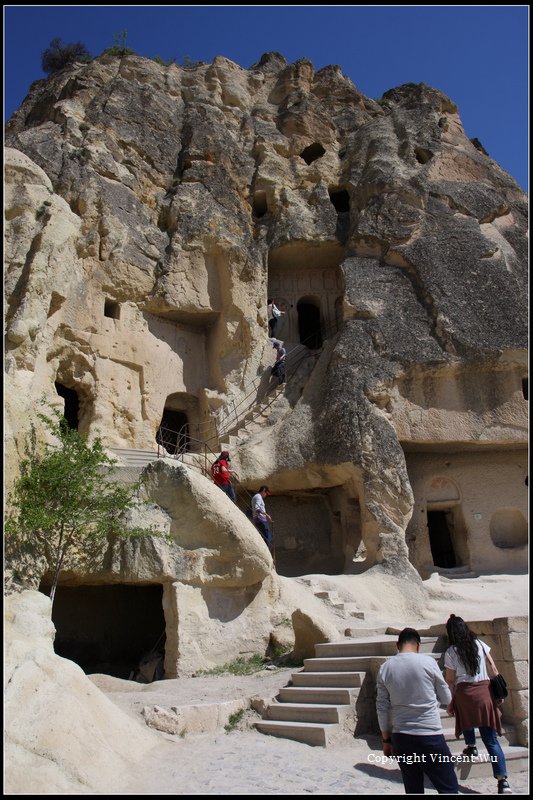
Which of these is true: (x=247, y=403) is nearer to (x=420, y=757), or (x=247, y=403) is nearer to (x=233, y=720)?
(x=233, y=720)

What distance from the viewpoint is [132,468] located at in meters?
10.4

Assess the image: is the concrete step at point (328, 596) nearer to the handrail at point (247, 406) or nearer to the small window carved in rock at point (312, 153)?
the handrail at point (247, 406)

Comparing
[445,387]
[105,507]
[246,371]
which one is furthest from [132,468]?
[445,387]

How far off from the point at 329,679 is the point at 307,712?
488mm

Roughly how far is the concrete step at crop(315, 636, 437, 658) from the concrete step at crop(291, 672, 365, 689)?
0.41 m

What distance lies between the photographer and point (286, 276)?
19.1m

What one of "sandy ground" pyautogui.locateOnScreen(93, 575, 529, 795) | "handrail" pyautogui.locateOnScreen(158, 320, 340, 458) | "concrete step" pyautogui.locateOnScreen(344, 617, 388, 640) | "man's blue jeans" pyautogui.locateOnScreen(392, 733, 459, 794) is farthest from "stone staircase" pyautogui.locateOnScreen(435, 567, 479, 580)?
"man's blue jeans" pyautogui.locateOnScreen(392, 733, 459, 794)

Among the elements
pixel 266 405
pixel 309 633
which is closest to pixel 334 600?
pixel 309 633

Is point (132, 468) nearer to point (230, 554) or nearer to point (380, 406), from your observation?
point (230, 554)

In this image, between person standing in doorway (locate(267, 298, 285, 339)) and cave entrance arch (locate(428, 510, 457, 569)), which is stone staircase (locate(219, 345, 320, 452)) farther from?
cave entrance arch (locate(428, 510, 457, 569))

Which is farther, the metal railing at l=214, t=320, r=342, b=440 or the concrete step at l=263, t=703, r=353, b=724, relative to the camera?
the metal railing at l=214, t=320, r=342, b=440

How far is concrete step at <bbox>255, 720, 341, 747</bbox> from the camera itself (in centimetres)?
645

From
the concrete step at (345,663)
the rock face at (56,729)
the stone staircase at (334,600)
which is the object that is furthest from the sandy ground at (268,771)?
the stone staircase at (334,600)

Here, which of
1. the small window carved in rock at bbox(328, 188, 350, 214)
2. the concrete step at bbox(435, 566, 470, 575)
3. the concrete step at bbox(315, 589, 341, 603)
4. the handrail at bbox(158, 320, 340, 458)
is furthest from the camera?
the small window carved in rock at bbox(328, 188, 350, 214)
